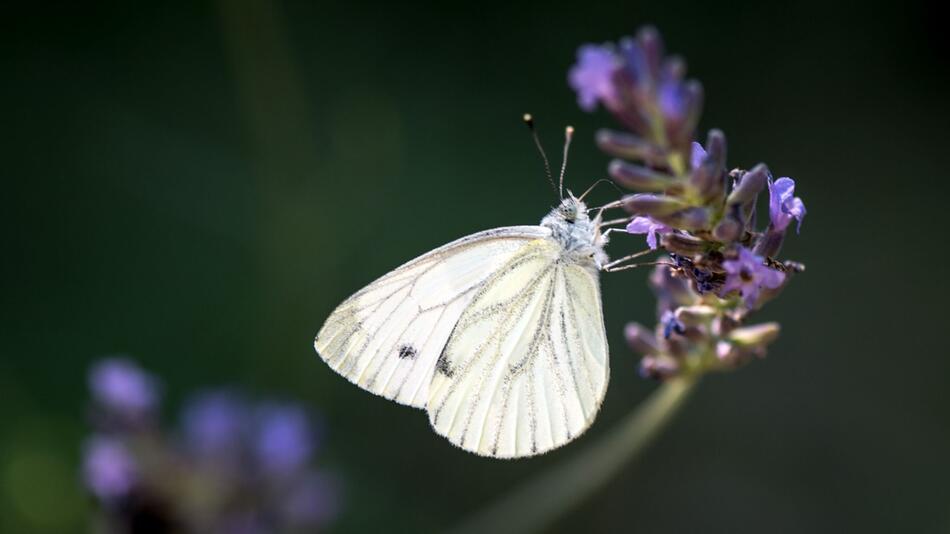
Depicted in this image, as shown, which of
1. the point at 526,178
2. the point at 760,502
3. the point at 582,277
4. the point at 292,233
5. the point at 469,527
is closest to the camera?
the point at 582,277

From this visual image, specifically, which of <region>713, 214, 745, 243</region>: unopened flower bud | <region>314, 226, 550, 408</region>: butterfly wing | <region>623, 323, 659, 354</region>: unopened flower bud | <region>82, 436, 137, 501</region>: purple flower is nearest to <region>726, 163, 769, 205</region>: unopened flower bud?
<region>713, 214, 745, 243</region>: unopened flower bud

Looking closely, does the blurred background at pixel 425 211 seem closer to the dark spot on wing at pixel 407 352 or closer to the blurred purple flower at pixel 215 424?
the blurred purple flower at pixel 215 424

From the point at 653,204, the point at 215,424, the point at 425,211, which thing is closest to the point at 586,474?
the point at 653,204

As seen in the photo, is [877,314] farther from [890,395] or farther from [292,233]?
[292,233]

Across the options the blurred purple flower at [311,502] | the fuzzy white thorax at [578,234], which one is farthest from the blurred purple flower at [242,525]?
the fuzzy white thorax at [578,234]

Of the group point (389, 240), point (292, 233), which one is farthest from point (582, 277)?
point (389, 240)

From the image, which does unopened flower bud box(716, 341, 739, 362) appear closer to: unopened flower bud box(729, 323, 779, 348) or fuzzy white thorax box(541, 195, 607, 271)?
unopened flower bud box(729, 323, 779, 348)

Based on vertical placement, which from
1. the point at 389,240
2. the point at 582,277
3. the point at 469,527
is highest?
the point at 389,240

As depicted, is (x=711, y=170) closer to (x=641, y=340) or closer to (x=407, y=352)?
(x=641, y=340)
